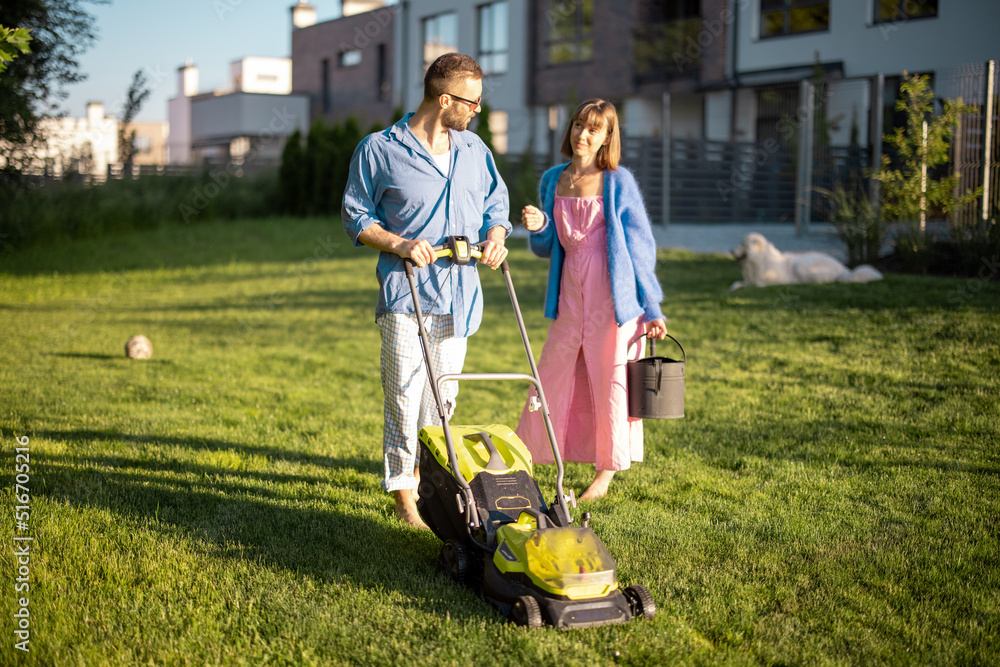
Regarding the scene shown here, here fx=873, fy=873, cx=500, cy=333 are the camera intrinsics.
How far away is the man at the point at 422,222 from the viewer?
368 cm

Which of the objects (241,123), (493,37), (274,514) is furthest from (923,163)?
(241,123)

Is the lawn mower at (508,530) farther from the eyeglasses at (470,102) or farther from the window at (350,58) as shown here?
the window at (350,58)

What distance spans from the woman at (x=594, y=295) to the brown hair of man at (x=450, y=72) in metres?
0.77

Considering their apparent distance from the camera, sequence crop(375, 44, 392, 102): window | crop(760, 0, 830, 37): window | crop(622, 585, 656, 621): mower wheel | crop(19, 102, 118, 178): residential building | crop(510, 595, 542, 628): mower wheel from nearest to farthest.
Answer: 1. crop(510, 595, 542, 628): mower wheel
2. crop(622, 585, 656, 621): mower wheel
3. crop(19, 102, 118, 178): residential building
4. crop(760, 0, 830, 37): window
5. crop(375, 44, 392, 102): window

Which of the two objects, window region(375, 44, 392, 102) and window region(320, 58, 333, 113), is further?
window region(320, 58, 333, 113)

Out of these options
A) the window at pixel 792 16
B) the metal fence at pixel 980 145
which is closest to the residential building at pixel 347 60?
the window at pixel 792 16

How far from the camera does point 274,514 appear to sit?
4.12 m

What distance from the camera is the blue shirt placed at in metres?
3.71

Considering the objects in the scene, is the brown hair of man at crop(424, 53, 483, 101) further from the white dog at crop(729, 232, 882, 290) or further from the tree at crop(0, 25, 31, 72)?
the white dog at crop(729, 232, 882, 290)

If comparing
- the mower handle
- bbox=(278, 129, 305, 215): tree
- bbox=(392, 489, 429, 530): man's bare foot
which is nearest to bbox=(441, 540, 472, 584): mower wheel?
bbox=(392, 489, 429, 530): man's bare foot

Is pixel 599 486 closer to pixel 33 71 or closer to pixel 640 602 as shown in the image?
pixel 640 602

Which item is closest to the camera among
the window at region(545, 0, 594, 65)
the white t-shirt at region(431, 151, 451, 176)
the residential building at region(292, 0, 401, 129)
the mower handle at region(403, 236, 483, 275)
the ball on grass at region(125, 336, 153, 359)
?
the mower handle at region(403, 236, 483, 275)

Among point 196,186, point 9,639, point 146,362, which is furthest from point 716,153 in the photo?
point 9,639

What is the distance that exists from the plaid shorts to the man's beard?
0.83 m
